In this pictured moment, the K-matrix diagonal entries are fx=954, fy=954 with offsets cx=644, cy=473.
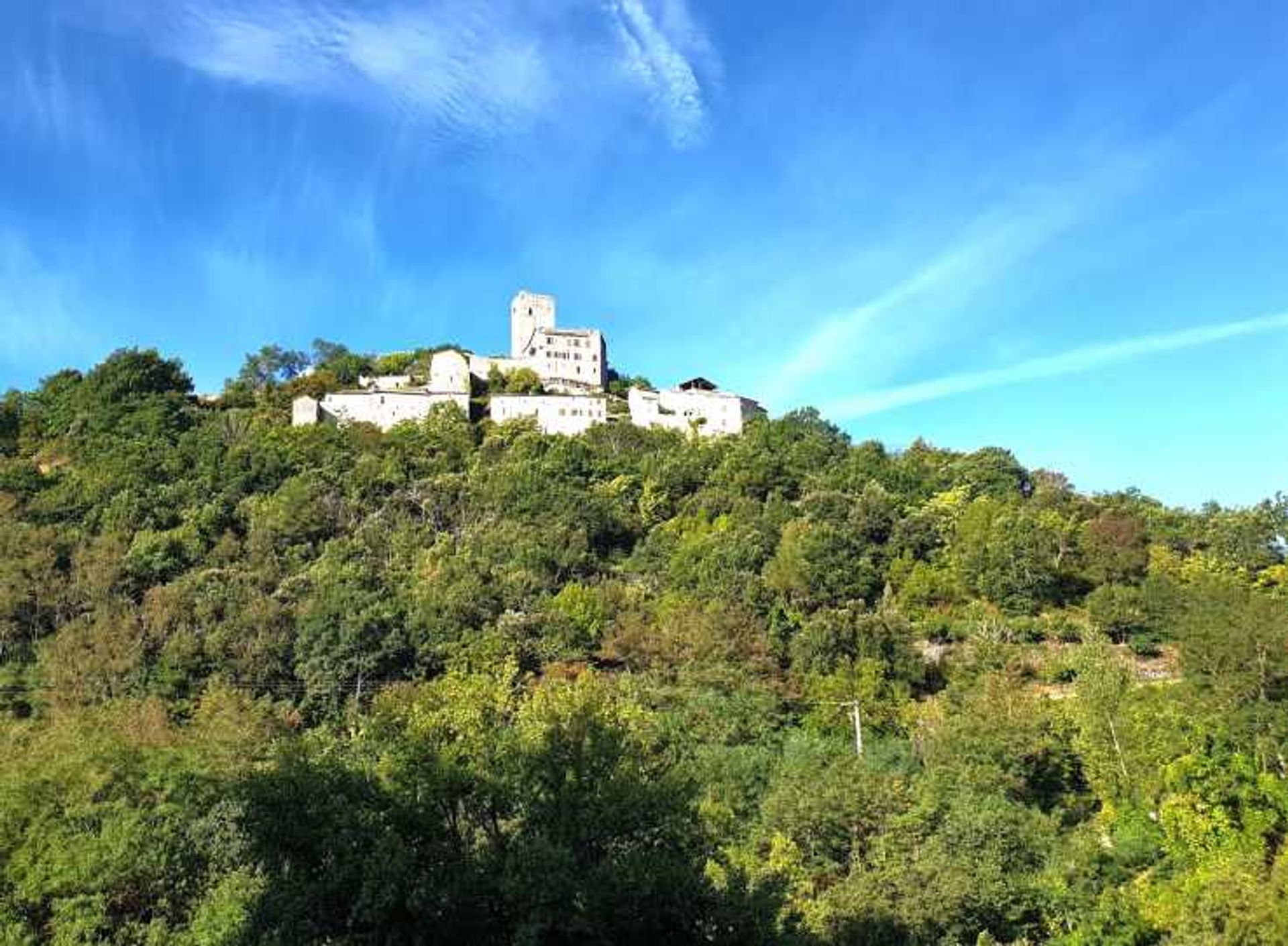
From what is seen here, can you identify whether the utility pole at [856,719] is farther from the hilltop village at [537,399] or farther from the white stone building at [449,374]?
the white stone building at [449,374]

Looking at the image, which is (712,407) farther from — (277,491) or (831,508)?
(277,491)

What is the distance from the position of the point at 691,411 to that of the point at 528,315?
24025mm

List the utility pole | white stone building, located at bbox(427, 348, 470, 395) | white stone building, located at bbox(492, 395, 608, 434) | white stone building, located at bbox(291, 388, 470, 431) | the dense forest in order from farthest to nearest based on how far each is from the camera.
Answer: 1. white stone building, located at bbox(427, 348, 470, 395)
2. white stone building, located at bbox(492, 395, 608, 434)
3. white stone building, located at bbox(291, 388, 470, 431)
4. the utility pole
5. the dense forest

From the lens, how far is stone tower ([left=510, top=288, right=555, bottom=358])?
93875mm

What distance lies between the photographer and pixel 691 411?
79250 millimetres

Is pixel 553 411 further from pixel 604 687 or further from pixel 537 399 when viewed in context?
pixel 604 687

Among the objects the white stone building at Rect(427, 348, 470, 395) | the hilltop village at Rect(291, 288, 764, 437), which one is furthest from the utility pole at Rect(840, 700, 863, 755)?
the white stone building at Rect(427, 348, 470, 395)

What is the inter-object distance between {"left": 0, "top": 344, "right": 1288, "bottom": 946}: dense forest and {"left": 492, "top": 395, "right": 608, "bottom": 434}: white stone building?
2.93 m

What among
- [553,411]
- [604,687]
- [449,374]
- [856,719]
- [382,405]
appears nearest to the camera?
[604,687]

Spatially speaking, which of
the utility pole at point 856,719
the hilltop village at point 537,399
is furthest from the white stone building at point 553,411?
the utility pole at point 856,719

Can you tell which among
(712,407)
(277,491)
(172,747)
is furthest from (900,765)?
(712,407)

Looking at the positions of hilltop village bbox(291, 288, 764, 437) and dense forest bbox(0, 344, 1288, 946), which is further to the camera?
hilltop village bbox(291, 288, 764, 437)

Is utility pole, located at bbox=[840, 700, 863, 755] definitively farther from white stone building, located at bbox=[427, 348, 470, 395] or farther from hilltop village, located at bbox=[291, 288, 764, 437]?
white stone building, located at bbox=[427, 348, 470, 395]

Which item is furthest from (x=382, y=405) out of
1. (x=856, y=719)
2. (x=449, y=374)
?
(x=856, y=719)
